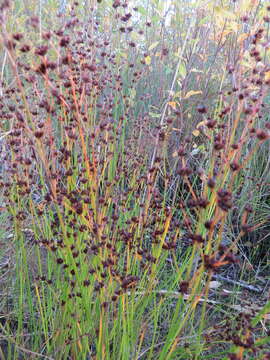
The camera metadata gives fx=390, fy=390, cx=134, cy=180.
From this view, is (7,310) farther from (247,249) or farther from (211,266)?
(247,249)

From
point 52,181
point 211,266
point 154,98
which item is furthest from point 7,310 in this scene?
point 154,98

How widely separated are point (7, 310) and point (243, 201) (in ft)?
5.08

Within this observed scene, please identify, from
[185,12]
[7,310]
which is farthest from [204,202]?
[185,12]

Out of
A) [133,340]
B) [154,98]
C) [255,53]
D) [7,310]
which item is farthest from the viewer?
[154,98]

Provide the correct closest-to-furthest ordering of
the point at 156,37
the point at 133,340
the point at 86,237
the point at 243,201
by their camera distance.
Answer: the point at 133,340
the point at 86,237
the point at 243,201
the point at 156,37

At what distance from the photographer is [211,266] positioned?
0.86m

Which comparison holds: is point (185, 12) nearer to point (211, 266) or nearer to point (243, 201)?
point (243, 201)

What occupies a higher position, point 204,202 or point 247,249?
point 204,202

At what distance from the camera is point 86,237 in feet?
5.19

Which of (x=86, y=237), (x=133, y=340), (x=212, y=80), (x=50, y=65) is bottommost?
(x=133, y=340)

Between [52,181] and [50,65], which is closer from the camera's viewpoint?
[50,65]

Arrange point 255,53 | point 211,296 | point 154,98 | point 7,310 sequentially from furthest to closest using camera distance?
point 154,98
point 211,296
point 7,310
point 255,53

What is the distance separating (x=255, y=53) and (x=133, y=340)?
42.8 inches

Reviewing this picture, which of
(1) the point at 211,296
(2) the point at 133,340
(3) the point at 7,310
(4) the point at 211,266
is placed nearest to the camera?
(4) the point at 211,266
